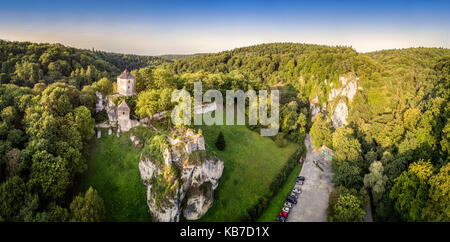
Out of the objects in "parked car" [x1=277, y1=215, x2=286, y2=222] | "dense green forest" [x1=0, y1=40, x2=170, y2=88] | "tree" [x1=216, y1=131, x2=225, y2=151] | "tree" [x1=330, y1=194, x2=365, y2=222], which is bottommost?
"parked car" [x1=277, y1=215, x2=286, y2=222]

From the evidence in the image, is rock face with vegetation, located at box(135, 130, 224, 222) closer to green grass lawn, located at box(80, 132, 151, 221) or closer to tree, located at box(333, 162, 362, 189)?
green grass lawn, located at box(80, 132, 151, 221)

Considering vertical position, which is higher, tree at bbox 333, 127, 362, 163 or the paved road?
tree at bbox 333, 127, 362, 163

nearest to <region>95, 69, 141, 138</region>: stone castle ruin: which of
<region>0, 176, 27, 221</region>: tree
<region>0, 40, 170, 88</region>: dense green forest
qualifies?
<region>0, 176, 27, 221</region>: tree

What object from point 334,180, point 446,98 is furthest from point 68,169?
point 446,98

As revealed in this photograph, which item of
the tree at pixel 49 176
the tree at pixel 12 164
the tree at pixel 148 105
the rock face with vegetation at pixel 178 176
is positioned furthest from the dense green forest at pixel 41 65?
the rock face with vegetation at pixel 178 176

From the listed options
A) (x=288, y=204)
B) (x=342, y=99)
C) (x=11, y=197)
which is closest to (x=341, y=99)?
(x=342, y=99)

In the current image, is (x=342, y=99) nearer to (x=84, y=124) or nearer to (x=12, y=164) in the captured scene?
(x=84, y=124)

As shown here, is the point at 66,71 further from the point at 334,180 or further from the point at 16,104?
the point at 334,180
